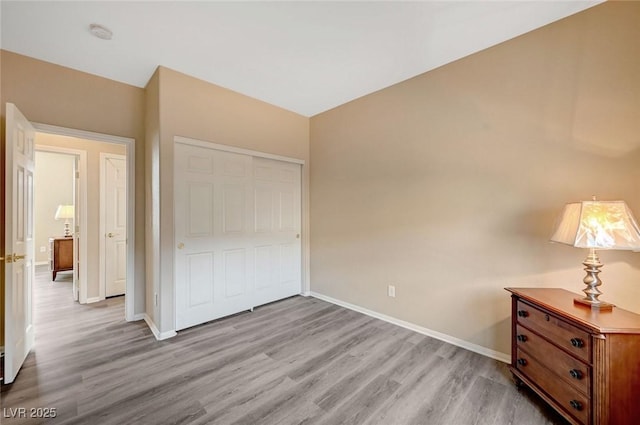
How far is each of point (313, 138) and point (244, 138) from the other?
1182 millimetres

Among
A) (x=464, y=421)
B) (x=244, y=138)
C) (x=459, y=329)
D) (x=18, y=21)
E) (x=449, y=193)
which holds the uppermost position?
(x=18, y=21)

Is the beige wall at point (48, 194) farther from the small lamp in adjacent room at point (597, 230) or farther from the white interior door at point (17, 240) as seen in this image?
the small lamp in adjacent room at point (597, 230)

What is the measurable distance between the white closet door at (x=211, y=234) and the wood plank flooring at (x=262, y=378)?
29 cm

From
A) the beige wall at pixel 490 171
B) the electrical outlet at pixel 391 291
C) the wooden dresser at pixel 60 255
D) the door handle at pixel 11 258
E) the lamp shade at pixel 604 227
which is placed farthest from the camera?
the wooden dresser at pixel 60 255

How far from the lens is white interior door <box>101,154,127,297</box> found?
3.82m

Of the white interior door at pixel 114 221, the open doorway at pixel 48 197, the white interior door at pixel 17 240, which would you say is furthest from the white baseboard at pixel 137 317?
the open doorway at pixel 48 197

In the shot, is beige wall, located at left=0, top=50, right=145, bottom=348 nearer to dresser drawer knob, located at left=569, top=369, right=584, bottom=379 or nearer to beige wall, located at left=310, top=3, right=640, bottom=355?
beige wall, located at left=310, top=3, right=640, bottom=355

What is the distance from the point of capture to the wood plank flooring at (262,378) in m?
1.68

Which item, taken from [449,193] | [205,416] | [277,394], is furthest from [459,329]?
[205,416]

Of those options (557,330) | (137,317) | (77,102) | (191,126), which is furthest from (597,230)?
(77,102)

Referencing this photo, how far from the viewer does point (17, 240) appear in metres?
2.11

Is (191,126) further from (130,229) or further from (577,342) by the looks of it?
(577,342)

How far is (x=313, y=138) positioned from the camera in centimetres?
411

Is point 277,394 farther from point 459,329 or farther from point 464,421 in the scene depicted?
point 459,329
